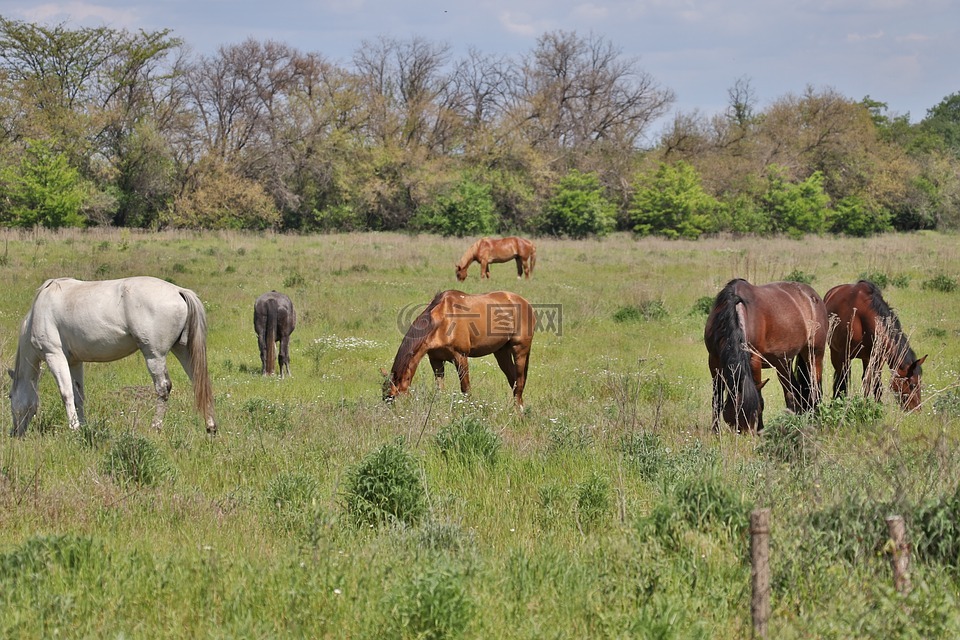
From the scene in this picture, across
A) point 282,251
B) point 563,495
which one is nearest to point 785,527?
point 563,495

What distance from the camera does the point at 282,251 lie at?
27203 millimetres

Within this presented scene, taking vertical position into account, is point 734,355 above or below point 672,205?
below

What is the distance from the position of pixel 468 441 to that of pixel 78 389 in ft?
14.9

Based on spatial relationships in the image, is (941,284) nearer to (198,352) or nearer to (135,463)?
(198,352)

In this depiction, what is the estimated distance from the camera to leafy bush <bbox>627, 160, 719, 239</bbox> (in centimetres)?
4841

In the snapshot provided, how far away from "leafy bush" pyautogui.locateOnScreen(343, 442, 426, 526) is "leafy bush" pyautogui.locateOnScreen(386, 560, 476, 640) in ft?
4.69

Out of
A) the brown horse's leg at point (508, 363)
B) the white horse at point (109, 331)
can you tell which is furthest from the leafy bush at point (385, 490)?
the brown horse's leg at point (508, 363)

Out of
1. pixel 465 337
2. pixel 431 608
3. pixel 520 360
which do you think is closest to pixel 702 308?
pixel 520 360

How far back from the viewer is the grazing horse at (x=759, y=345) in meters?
7.85

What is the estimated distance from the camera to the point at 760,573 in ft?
12.2

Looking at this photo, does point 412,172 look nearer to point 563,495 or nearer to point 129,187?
point 129,187

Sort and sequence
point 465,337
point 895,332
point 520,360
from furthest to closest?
→ 1. point 520,360
2. point 465,337
3. point 895,332

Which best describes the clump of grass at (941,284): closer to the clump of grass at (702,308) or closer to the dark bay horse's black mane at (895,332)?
the clump of grass at (702,308)

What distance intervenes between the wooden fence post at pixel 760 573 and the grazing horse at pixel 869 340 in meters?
5.38
